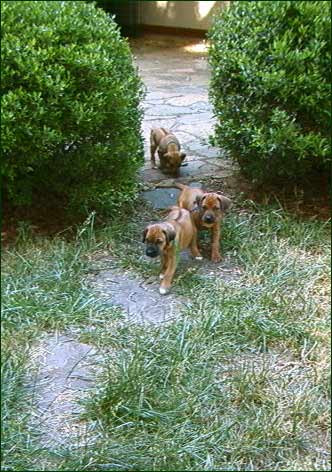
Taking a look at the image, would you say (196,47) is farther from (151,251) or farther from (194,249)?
(151,251)

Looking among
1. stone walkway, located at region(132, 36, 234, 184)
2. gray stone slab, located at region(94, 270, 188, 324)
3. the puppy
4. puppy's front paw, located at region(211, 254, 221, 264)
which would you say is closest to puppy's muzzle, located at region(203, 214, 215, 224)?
puppy's front paw, located at region(211, 254, 221, 264)

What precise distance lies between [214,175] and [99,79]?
0.88 meters

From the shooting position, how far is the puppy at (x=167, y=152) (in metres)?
3.30

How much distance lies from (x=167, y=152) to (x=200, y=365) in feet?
5.11

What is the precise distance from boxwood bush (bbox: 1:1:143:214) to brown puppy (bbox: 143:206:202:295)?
30 centimetres

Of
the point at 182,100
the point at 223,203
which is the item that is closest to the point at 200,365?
the point at 223,203

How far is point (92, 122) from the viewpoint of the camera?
2.43 meters

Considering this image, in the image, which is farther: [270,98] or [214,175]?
[214,175]

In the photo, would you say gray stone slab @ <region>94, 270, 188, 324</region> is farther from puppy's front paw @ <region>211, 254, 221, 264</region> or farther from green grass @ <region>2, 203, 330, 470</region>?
puppy's front paw @ <region>211, 254, 221, 264</region>

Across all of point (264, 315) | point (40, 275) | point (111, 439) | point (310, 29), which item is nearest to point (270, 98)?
A: point (310, 29)

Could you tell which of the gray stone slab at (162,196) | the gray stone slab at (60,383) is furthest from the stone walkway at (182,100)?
the gray stone slab at (60,383)

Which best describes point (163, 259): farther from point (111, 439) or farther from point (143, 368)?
point (111, 439)

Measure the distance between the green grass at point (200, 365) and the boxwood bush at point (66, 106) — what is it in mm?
294

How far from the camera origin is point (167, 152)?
3.32 metres
